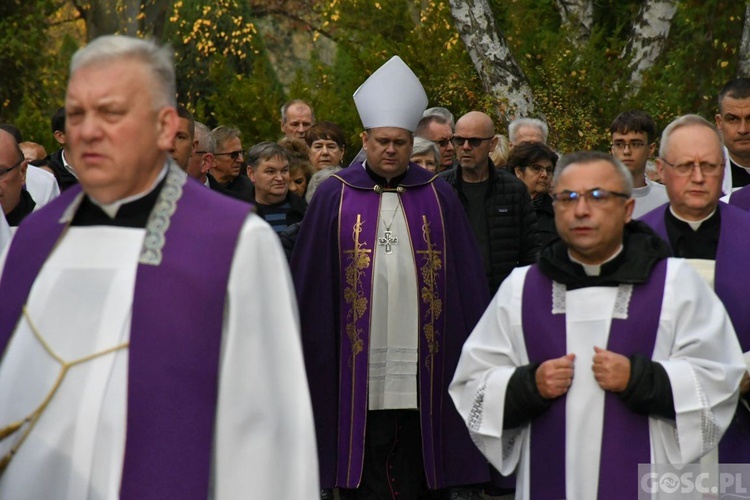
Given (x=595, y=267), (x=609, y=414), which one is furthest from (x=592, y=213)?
(x=609, y=414)

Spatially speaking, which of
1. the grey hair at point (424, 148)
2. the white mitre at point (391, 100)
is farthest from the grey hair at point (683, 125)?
the grey hair at point (424, 148)

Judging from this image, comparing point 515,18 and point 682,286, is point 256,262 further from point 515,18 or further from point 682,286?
point 515,18

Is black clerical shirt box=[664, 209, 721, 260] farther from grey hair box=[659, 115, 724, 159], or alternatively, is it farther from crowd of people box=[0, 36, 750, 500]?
grey hair box=[659, 115, 724, 159]

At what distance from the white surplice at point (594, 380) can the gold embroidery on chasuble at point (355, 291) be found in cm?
230

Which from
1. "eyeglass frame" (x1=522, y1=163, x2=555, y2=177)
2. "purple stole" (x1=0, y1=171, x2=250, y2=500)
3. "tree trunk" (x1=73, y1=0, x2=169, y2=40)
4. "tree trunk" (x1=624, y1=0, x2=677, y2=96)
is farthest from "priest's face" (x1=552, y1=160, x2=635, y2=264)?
"tree trunk" (x1=73, y1=0, x2=169, y2=40)

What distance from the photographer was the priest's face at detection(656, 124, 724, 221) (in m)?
5.94

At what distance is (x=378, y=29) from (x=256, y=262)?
18946 millimetres

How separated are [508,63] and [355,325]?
6948mm

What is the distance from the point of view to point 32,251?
161 inches

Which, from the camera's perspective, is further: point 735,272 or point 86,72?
point 735,272

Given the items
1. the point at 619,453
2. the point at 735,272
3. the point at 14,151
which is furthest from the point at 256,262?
the point at 14,151

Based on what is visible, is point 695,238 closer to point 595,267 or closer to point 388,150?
point 595,267

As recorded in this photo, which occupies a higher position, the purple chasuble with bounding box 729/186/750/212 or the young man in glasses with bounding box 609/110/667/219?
the young man in glasses with bounding box 609/110/667/219

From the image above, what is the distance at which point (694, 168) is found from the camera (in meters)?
5.95
